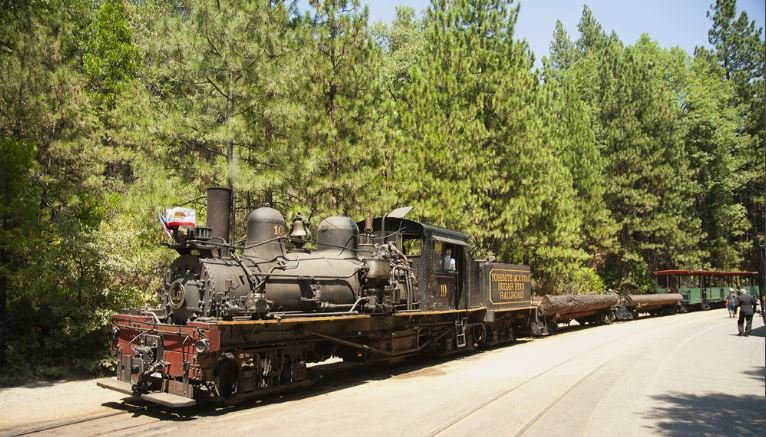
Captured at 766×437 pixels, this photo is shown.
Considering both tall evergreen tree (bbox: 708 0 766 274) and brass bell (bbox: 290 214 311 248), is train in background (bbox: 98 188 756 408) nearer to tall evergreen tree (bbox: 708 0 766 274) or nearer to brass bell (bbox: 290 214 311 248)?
brass bell (bbox: 290 214 311 248)

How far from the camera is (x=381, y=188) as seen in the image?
1872 centimetres

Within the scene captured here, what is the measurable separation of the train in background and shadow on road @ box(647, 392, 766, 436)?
535 cm

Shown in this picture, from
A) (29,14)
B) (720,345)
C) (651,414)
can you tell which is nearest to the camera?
(651,414)

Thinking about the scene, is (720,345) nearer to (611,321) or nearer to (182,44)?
(611,321)

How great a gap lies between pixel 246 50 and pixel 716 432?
1317 centimetres

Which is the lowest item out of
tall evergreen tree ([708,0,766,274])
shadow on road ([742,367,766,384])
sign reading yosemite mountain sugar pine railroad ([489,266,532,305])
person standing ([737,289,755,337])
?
shadow on road ([742,367,766,384])

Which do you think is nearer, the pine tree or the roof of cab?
the roof of cab

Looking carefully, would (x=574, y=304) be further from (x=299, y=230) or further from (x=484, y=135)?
(x=299, y=230)

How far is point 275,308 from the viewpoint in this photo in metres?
9.73

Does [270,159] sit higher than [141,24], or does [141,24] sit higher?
[141,24]

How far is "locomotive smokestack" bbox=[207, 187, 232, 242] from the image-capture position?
9.54m

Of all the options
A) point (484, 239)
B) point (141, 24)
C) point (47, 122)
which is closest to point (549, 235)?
point (484, 239)

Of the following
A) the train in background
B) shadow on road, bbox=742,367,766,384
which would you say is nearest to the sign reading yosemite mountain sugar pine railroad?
the train in background

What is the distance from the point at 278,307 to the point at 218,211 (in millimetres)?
1959
